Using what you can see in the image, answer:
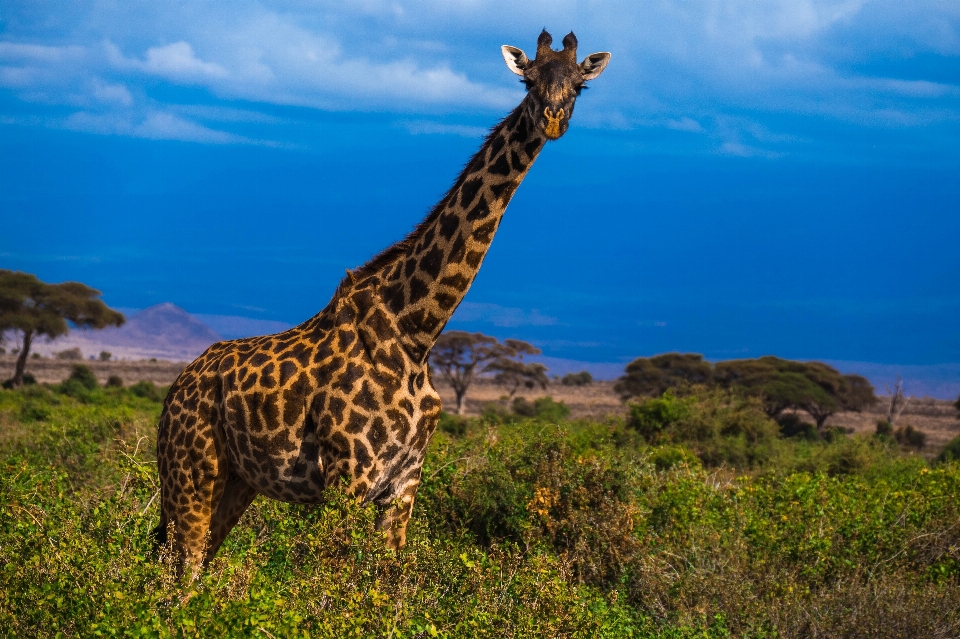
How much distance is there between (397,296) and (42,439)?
11.2m

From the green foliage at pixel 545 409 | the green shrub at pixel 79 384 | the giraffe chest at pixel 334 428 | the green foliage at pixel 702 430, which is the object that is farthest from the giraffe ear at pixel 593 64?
the green shrub at pixel 79 384

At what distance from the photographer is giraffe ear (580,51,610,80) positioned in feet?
22.1

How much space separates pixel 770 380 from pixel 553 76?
130 feet

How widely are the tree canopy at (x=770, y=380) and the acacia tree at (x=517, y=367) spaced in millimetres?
5759

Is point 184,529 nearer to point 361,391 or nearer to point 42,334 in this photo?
point 361,391

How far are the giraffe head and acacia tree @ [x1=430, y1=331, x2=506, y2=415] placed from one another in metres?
→ 42.3

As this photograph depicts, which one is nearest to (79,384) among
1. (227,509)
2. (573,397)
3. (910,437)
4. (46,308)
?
(46,308)

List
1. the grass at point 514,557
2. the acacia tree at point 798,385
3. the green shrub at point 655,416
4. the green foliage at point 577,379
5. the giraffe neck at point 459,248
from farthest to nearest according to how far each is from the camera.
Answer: the green foliage at point 577,379 < the acacia tree at point 798,385 < the green shrub at point 655,416 < the giraffe neck at point 459,248 < the grass at point 514,557

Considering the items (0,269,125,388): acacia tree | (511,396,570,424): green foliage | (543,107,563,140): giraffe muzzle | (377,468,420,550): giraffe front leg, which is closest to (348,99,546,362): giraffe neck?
(543,107,563,140): giraffe muzzle

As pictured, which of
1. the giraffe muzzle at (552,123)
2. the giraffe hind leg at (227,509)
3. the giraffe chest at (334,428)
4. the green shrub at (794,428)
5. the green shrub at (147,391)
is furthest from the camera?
the green shrub at (147,391)

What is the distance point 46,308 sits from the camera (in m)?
48.6

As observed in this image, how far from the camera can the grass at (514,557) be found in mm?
5887

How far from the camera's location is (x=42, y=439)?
16156 mm

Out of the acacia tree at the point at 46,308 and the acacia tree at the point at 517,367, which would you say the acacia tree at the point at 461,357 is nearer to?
the acacia tree at the point at 517,367
